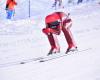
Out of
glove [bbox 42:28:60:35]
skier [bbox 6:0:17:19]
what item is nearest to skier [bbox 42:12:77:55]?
glove [bbox 42:28:60:35]

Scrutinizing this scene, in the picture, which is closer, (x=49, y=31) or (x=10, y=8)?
(x=10, y=8)

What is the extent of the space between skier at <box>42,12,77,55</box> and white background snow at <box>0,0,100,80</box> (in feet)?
0.11

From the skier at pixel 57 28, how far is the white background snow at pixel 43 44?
0.03 meters

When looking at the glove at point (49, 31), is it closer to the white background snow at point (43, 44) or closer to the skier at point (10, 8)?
the white background snow at point (43, 44)

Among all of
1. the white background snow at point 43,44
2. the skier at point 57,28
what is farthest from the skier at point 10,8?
the skier at point 57,28

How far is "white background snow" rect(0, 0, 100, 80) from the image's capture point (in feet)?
5.02

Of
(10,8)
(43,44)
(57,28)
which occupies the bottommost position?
(43,44)

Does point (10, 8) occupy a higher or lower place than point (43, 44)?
higher

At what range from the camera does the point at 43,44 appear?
165 centimetres

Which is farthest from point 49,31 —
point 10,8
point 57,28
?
point 10,8

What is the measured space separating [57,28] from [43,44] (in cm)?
17

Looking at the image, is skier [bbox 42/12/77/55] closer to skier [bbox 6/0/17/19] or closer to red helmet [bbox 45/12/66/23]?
red helmet [bbox 45/12/66/23]

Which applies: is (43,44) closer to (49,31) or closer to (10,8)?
(49,31)

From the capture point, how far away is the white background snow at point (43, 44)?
60.3 inches
